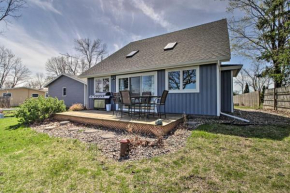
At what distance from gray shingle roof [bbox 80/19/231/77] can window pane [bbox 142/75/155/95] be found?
0.62 metres

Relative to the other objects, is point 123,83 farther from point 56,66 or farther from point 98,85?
point 56,66

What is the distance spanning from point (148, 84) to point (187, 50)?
8.38 feet

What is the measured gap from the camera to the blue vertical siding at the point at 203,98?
5.78 metres

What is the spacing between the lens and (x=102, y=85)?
9.32 meters

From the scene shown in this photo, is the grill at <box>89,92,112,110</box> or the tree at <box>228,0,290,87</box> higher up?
the tree at <box>228,0,290,87</box>

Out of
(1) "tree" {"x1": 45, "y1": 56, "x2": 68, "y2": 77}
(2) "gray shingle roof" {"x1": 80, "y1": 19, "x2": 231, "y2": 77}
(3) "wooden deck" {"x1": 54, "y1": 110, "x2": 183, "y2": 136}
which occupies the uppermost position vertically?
(1) "tree" {"x1": 45, "y1": 56, "x2": 68, "y2": 77}

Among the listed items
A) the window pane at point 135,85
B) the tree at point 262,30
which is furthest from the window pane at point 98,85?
the tree at point 262,30

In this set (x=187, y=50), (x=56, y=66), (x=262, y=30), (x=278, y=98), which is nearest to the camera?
(x=187, y=50)

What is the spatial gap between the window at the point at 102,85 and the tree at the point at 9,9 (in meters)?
6.66

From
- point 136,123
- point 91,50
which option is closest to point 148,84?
point 136,123

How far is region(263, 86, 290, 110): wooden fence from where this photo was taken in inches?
321

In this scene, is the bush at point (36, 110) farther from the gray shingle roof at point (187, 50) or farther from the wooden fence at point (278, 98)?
the wooden fence at point (278, 98)

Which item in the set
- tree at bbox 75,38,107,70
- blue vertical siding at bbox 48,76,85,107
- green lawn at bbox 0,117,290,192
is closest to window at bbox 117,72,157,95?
green lawn at bbox 0,117,290,192

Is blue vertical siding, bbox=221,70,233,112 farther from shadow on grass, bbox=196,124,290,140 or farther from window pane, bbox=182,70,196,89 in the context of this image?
shadow on grass, bbox=196,124,290,140
